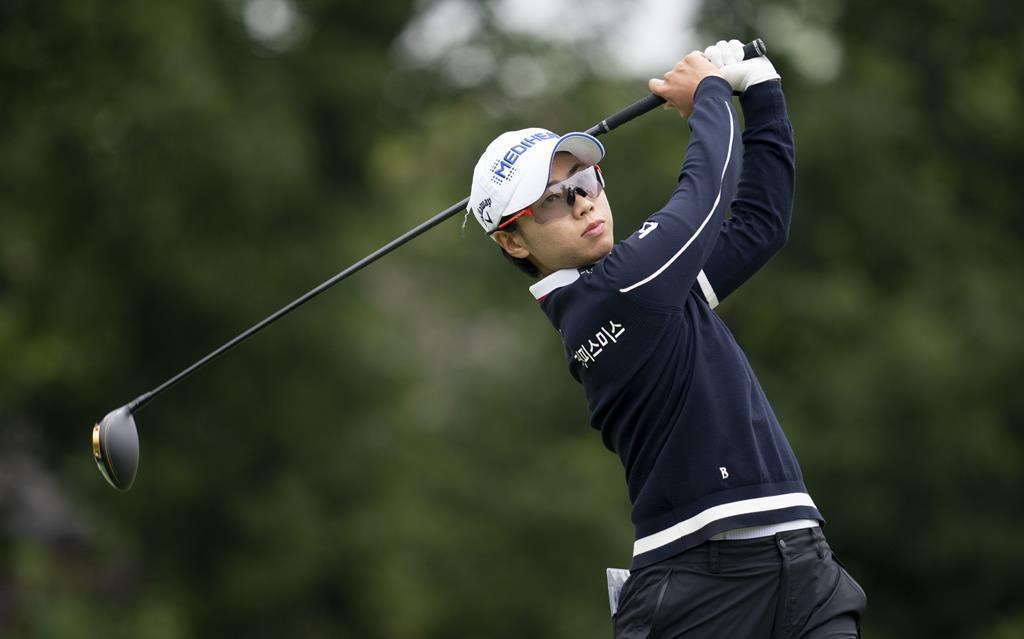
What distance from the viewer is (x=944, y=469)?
642 inches

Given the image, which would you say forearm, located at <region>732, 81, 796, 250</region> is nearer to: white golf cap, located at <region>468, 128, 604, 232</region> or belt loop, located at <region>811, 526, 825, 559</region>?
white golf cap, located at <region>468, 128, 604, 232</region>

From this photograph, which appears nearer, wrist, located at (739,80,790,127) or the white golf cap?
the white golf cap

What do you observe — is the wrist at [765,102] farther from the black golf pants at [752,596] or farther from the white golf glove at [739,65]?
the black golf pants at [752,596]

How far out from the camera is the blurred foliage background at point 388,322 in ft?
51.9

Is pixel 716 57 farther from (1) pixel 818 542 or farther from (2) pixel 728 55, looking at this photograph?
(1) pixel 818 542

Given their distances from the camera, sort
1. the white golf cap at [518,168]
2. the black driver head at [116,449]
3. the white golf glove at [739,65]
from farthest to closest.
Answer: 1. the black driver head at [116,449]
2. the white golf glove at [739,65]
3. the white golf cap at [518,168]

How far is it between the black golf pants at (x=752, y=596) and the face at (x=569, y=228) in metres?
0.88

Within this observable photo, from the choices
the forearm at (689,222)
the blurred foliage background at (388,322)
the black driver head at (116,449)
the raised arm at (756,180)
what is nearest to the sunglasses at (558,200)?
the forearm at (689,222)

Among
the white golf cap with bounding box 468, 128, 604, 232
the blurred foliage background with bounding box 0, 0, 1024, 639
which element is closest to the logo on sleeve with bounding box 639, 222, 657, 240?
the white golf cap with bounding box 468, 128, 604, 232

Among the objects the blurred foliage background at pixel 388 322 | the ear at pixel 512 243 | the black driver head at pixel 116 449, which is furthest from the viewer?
the blurred foliage background at pixel 388 322

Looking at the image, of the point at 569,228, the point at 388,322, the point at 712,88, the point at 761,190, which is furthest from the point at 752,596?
the point at 388,322

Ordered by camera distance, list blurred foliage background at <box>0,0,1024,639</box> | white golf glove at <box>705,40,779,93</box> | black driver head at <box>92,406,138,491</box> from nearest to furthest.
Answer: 1. white golf glove at <box>705,40,779,93</box>
2. black driver head at <box>92,406,138,491</box>
3. blurred foliage background at <box>0,0,1024,639</box>

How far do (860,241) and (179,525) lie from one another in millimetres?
8822

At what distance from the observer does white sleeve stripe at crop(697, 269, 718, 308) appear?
14.2ft
